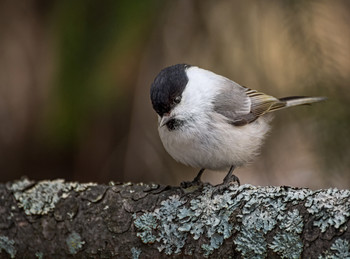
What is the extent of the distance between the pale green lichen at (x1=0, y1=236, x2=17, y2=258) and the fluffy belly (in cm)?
92

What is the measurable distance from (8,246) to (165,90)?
1.10 m

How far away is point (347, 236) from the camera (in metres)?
1.67

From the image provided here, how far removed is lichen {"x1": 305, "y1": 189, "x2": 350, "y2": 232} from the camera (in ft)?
5.64

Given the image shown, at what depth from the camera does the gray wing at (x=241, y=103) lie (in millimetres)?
2744

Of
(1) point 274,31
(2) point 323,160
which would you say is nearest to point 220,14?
(1) point 274,31

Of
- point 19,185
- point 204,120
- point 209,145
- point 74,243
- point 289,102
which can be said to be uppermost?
point 289,102

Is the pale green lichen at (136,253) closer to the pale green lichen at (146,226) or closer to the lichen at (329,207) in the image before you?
the pale green lichen at (146,226)

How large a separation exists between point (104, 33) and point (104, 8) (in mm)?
165

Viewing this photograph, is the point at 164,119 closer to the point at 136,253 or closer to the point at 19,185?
the point at 136,253

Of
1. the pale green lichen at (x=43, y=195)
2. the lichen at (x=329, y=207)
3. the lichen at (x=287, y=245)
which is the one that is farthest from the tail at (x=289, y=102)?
the pale green lichen at (x=43, y=195)

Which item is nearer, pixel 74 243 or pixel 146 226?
pixel 146 226

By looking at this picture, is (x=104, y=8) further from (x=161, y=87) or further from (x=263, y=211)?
(x=263, y=211)

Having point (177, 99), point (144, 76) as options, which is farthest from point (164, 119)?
Answer: point (144, 76)

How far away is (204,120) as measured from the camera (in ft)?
8.41
